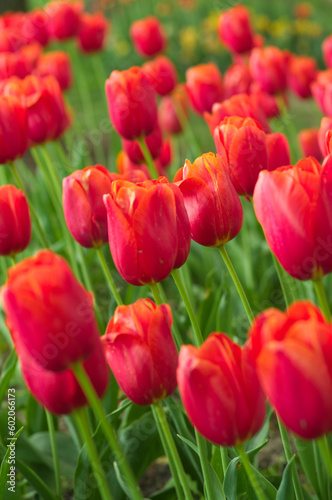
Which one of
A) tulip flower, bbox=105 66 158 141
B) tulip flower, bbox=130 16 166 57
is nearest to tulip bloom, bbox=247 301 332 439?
tulip flower, bbox=105 66 158 141

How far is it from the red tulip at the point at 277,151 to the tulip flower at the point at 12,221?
45 centimetres

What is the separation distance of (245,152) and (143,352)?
42 cm

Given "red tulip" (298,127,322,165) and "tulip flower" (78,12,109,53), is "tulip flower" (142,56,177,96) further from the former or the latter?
"tulip flower" (78,12,109,53)

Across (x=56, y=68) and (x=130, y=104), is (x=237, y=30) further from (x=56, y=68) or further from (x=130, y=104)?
(x=130, y=104)

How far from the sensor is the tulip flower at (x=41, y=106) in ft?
5.12

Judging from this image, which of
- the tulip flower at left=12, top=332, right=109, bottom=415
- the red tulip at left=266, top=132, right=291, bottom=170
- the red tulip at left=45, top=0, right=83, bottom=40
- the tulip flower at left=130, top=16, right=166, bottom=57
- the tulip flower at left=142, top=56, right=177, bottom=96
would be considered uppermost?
the red tulip at left=45, top=0, right=83, bottom=40

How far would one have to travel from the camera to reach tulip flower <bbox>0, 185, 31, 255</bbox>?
3.82 ft

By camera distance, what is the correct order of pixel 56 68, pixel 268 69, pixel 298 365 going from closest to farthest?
1. pixel 298 365
2. pixel 268 69
3. pixel 56 68

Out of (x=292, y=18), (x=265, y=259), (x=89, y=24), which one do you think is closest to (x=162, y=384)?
(x=265, y=259)

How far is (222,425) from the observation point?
2.10ft

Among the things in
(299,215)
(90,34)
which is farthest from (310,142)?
(299,215)

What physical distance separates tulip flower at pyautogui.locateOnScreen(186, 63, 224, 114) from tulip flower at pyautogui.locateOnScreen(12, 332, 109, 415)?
1336 millimetres

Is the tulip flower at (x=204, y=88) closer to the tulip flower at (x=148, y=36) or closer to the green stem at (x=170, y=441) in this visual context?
the tulip flower at (x=148, y=36)

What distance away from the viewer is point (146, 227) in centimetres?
82
